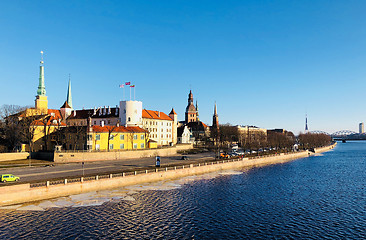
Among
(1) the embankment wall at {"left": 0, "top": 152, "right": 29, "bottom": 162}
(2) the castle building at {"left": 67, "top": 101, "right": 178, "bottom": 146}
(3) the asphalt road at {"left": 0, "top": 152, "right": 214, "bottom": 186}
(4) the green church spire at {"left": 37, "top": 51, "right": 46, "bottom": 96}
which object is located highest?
(4) the green church spire at {"left": 37, "top": 51, "right": 46, "bottom": 96}

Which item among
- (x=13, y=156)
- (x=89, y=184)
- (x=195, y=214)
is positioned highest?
(x=13, y=156)

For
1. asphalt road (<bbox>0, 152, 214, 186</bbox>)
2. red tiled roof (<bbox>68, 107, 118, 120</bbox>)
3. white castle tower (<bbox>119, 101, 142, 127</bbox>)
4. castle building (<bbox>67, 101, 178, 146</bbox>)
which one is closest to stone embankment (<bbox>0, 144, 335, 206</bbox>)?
asphalt road (<bbox>0, 152, 214, 186</bbox>)

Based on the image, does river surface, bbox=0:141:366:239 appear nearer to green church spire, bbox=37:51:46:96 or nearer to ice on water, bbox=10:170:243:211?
ice on water, bbox=10:170:243:211

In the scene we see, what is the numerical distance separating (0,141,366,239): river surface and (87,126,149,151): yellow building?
38.6m

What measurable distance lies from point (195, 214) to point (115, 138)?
6111 centimetres

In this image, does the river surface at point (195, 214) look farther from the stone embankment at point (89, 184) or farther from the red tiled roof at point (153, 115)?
the red tiled roof at point (153, 115)

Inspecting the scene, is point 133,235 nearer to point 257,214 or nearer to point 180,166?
point 257,214

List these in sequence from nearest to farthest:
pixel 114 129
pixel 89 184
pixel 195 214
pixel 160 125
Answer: pixel 195 214, pixel 89 184, pixel 114 129, pixel 160 125

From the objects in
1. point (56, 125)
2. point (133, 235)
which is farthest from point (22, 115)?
point (133, 235)

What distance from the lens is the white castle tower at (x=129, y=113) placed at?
376ft

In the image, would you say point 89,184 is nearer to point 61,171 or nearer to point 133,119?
point 61,171

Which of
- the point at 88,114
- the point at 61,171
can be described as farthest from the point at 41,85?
the point at 61,171

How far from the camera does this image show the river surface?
98.2ft

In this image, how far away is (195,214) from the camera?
37062 mm
